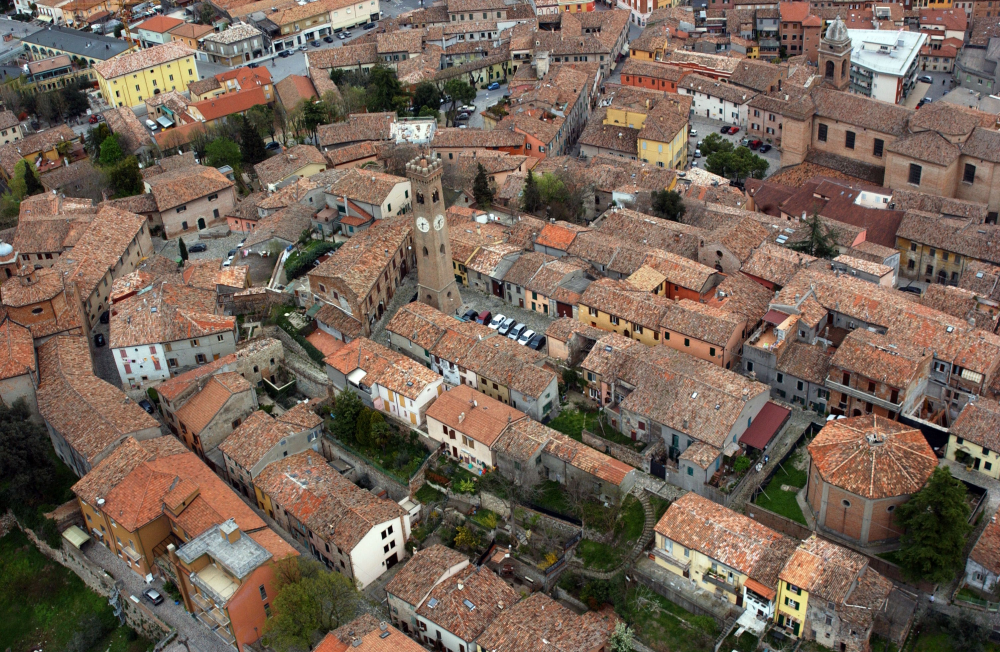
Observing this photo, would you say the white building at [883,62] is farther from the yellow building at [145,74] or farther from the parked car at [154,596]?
the parked car at [154,596]

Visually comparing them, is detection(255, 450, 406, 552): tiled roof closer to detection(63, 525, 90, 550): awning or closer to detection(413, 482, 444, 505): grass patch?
detection(413, 482, 444, 505): grass patch

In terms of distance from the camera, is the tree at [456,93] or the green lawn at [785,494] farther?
the tree at [456,93]

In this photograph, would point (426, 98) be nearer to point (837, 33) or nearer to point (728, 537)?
point (837, 33)

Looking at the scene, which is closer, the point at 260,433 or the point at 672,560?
the point at 672,560

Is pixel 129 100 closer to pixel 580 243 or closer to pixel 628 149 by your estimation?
pixel 628 149

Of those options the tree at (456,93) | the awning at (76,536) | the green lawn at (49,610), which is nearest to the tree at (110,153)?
the tree at (456,93)

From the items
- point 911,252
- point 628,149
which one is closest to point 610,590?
point 911,252

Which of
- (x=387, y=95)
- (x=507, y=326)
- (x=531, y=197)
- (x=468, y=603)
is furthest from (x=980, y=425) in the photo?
(x=387, y=95)

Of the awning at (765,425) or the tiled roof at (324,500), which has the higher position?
the awning at (765,425)
